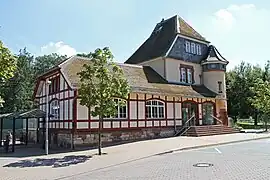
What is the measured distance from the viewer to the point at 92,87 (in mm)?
16844

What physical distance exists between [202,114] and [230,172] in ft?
64.2

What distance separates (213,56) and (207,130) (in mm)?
9177

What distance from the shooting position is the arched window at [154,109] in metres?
25.1

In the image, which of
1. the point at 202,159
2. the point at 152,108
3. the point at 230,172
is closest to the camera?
the point at 230,172

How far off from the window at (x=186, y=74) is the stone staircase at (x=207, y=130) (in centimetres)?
543

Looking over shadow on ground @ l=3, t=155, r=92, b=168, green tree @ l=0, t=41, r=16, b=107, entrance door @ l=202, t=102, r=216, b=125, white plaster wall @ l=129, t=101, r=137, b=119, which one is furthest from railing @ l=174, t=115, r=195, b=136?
green tree @ l=0, t=41, r=16, b=107

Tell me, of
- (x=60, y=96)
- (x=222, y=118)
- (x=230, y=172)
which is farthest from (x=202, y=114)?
(x=230, y=172)

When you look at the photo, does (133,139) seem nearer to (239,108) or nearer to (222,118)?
(222,118)

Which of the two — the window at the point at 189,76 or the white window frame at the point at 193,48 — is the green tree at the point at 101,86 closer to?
the window at the point at 189,76

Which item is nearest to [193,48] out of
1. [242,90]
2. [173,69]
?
[173,69]

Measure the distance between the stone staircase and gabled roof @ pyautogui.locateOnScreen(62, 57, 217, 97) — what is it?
121 inches

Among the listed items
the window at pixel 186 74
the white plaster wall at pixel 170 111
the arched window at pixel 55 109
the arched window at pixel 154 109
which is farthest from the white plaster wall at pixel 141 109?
the window at pixel 186 74

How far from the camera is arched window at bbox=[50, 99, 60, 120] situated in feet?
78.2

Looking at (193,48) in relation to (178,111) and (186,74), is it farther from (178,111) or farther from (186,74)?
(178,111)
